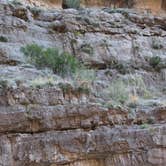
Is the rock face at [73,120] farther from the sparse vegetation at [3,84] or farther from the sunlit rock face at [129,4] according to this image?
the sunlit rock face at [129,4]

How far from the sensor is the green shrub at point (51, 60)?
1207cm

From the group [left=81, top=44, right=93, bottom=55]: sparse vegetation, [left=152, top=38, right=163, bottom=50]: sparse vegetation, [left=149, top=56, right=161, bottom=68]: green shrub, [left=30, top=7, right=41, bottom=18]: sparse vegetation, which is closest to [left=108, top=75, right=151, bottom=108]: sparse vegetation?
[left=149, top=56, right=161, bottom=68]: green shrub

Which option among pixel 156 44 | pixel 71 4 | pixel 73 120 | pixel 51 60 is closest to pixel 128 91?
pixel 51 60

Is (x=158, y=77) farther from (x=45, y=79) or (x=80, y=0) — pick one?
(x=80, y=0)

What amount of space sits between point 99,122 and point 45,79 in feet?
6.06

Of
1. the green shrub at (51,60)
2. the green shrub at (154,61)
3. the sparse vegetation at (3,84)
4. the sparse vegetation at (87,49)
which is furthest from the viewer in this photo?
the green shrub at (154,61)

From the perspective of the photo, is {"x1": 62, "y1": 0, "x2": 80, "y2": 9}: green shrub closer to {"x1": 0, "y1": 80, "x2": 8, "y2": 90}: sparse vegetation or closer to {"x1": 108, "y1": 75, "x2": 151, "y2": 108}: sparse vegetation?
{"x1": 108, "y1": 75, "x2": 151, "y2": 108}: sparse vegetation

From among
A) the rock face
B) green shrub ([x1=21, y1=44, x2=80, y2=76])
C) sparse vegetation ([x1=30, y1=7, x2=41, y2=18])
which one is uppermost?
sparse vegetation ([x1=30, y1=7, x2=41, y2=18])

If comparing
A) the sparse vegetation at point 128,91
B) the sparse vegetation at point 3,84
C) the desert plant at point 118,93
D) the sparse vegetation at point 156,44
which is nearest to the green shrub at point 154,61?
the sparse vegetation at point 156,44

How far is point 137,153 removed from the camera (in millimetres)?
9281

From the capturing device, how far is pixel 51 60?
1223cm

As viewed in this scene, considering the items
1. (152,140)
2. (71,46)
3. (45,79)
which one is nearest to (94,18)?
(71,46)

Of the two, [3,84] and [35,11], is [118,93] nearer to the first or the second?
[3,84]

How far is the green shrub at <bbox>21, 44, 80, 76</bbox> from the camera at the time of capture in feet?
39.6
